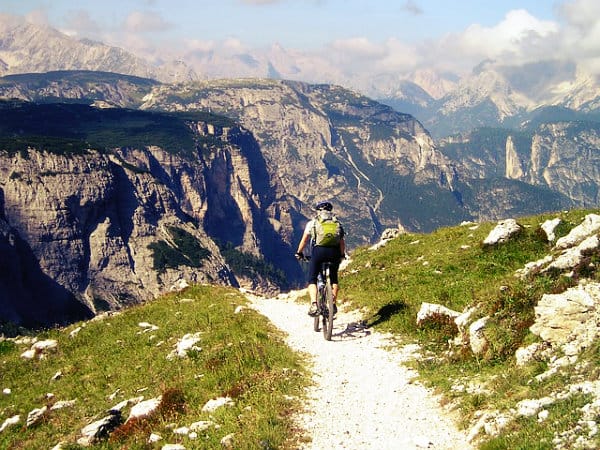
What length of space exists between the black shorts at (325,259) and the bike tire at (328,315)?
0.40 m

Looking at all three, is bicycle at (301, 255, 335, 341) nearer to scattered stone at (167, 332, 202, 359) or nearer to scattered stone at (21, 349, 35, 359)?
scattered stone at (167, 332, 202, 359)

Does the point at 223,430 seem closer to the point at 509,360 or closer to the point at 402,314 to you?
the point at 509,360

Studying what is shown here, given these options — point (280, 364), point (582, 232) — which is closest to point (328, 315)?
point (280, 364)

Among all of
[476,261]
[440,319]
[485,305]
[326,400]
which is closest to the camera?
[326,400]

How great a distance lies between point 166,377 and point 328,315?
622 cm

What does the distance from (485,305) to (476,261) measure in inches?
407

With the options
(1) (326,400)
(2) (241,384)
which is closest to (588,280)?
(1) (326,400)

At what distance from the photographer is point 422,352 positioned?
1780 cm

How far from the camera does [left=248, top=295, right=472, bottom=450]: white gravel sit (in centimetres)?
1189

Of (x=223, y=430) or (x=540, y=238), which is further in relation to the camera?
(x=540, y=238)

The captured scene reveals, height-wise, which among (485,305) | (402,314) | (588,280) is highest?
(588,280)

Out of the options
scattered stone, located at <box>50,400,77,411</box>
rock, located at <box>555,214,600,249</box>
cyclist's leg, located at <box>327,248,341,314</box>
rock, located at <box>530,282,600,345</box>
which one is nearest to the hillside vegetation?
scattered stone, located at <box>50,400,77,411</box>

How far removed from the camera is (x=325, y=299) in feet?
67.5

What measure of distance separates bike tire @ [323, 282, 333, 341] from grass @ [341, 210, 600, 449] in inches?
94.6
